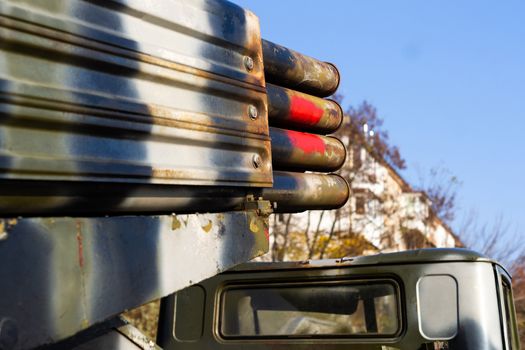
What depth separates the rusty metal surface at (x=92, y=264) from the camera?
2109mm

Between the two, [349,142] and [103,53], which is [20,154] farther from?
[349,142]

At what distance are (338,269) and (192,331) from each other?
115 centimetres

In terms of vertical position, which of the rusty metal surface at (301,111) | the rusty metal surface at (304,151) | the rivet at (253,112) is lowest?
the rusty metal surface at (304,151)

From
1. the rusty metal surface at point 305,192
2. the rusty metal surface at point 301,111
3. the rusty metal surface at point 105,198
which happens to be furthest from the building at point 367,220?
the rusty metal surface at point 105,198

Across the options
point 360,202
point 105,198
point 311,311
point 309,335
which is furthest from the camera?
point 360,202

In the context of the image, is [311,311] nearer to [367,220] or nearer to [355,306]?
[355,306]

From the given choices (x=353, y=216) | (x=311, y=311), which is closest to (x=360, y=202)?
(x=353, y=216)

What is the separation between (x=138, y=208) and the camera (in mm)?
2520

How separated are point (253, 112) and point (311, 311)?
2.67 meters

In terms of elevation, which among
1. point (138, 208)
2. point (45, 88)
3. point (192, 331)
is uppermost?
point (45, 88)

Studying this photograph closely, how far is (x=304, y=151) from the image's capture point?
3396mm

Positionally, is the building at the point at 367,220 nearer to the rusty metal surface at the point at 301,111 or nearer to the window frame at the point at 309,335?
the window frame at the point at 309,335

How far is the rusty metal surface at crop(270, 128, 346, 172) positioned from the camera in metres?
3.26

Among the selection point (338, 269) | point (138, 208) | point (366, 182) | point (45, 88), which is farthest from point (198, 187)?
point (366, 182)
